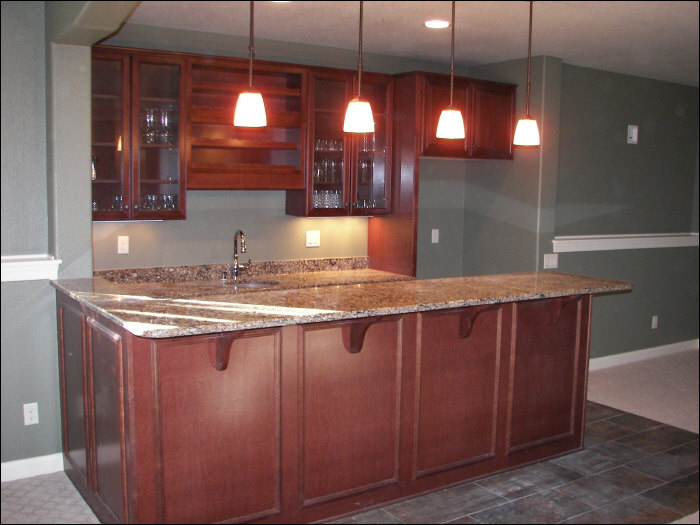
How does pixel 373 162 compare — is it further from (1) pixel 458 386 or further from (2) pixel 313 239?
(1) pixel 458 386

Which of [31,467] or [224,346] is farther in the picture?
[31,467]

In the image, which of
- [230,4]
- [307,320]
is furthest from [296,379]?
[230,4]

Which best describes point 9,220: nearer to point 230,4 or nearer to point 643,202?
point 230,4

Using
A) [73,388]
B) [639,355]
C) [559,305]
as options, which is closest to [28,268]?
[73,388]

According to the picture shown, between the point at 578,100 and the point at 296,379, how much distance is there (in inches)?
147

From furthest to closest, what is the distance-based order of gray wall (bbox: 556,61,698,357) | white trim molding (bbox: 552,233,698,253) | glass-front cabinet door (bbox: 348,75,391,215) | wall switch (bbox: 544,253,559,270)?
gray wall (bbox: 556,61,698,357)
white trim molding (bbox: 552,233,698,253)
wall switch (bbox: 544,253,559,270)
glass-front cabinet door (bbox: 348,75,391,215)

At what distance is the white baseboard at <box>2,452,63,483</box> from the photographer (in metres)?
3.43

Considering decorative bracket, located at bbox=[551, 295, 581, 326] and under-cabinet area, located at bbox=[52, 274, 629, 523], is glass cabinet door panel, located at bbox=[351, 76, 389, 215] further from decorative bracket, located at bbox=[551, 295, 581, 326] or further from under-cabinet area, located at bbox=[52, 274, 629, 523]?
decorative bracket, located at bbox=[551, 295, 581, 326]

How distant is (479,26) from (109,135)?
2230mm

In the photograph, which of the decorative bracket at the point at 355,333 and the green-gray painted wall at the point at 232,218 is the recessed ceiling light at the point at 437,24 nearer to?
the green-gray painted wall at the point at 232,218

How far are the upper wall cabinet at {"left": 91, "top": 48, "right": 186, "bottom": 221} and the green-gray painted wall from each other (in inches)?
10.1

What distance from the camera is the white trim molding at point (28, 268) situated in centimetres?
333

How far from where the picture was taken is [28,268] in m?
3.36

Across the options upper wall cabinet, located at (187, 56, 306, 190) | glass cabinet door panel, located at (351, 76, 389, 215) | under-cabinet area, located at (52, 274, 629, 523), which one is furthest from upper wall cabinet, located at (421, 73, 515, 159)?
under-cabinet area, located at (52, 274, 629, 523)
